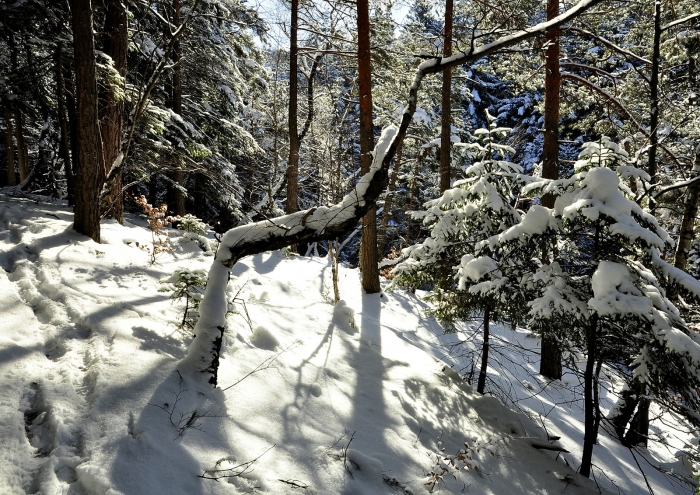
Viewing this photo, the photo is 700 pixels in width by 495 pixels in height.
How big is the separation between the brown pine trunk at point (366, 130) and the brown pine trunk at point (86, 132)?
4.46 m

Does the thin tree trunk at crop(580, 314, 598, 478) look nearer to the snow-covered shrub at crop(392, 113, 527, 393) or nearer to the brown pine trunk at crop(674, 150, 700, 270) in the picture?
the snow-covered shrub at crop(392, 113, 527, 393)

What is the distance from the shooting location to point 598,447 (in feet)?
18.2

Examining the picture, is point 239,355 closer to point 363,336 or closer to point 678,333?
point 363,336

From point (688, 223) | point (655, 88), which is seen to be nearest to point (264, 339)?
point (688, 223)

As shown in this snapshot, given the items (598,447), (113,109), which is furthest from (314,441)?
(113,109)

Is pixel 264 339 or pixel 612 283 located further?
pixel 264 339

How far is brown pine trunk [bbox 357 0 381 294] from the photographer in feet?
27.5

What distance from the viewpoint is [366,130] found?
352 inches

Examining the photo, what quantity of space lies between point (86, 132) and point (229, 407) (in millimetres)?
5000

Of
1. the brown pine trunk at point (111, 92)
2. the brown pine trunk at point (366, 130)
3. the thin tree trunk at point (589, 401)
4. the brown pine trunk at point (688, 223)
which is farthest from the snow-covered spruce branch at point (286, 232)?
the brown pine trunk at point (688, 223)

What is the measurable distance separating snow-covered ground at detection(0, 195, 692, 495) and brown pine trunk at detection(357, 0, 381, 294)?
3.15 m

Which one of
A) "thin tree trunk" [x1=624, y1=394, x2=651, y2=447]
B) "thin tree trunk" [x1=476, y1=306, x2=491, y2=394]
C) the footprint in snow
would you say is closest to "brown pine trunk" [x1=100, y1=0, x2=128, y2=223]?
the footprint in snow

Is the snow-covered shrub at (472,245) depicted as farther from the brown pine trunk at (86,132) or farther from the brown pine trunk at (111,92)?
the brown pine trunk at (111,92)

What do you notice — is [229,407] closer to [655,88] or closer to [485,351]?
[485,351]
